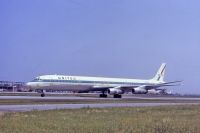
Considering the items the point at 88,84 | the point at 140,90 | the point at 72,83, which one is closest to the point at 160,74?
the point at 140,90

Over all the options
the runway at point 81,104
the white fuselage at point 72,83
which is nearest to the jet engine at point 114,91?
the white fuselage at point 72,83

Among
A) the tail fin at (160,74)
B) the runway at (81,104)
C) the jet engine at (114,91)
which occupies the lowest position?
the runway at (81,104)

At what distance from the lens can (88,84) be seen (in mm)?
82438

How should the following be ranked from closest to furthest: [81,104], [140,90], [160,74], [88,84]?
[81,104] → [88,84] → [140,90] → [160,74]

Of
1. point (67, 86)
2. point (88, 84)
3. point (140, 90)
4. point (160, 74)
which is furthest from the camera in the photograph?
point (160, 74)

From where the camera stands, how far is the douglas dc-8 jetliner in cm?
7800

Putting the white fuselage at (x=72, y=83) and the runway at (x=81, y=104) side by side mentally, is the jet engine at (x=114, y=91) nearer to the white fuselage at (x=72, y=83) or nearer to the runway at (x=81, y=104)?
the white fuselage at (x=72, y=83)

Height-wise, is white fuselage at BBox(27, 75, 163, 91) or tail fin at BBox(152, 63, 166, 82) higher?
tail fin at BBox(152, 63, 166, 82)

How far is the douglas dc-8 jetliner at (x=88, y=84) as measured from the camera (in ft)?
256

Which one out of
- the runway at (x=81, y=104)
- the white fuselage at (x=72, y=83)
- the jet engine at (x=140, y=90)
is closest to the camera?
the runway at (x=81, y=104)

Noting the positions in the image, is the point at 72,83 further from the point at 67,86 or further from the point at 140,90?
the point at 140,90

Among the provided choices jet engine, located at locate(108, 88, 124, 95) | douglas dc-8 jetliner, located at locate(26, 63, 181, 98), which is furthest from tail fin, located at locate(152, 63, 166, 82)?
jet engine, located at locate(108, 88, 124, 95)

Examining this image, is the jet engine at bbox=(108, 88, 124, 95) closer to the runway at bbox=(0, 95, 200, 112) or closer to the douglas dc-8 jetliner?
the douglas dc-8 jetliner

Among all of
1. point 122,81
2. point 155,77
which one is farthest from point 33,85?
point 155,77
